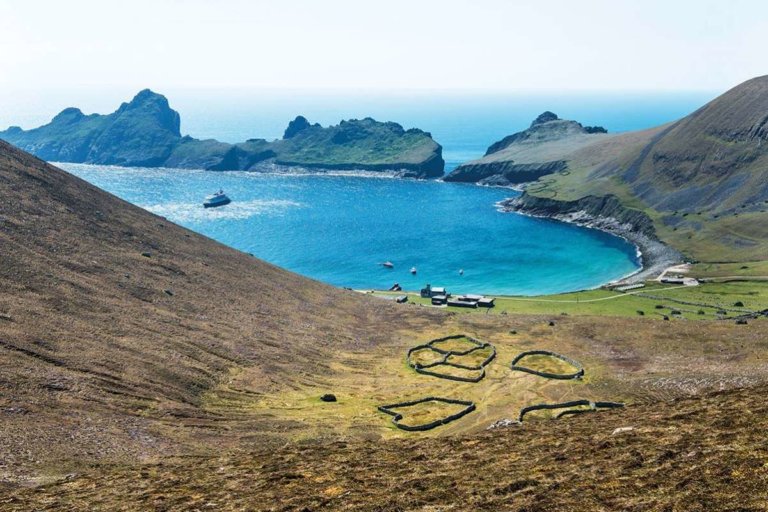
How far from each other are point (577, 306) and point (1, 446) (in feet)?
374

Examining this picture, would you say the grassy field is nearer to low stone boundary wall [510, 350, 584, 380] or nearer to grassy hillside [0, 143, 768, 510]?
grassy hillside [0, 143, 768, 510]

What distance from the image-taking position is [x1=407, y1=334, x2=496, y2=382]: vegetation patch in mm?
87375

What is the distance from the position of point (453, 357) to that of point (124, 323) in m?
45.8

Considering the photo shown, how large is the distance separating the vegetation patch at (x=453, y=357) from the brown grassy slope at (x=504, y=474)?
41.6 meters

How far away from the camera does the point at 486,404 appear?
75.9 metres

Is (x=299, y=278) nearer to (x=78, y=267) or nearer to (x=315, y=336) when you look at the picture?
(x=315, y=336)

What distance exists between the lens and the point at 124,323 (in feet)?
253

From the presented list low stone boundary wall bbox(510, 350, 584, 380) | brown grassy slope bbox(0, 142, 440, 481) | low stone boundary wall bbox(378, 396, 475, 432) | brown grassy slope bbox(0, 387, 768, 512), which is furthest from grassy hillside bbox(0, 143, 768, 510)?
low stone boundary wall bbox(510, 350, 584, 380)

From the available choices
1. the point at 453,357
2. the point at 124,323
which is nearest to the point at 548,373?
the point at 453,357

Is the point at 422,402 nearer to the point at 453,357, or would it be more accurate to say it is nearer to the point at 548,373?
the point at 453,357

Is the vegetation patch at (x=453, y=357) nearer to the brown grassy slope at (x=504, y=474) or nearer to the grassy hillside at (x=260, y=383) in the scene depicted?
the grassy hillside at (x=260, y=383)

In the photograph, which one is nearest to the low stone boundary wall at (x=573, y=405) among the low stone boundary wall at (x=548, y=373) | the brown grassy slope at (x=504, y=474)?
the low stone boundary wall at (x=548, y=373)

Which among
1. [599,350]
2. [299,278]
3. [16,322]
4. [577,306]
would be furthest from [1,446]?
[577,306]

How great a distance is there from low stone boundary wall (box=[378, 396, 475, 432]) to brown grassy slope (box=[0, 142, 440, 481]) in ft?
44.8
